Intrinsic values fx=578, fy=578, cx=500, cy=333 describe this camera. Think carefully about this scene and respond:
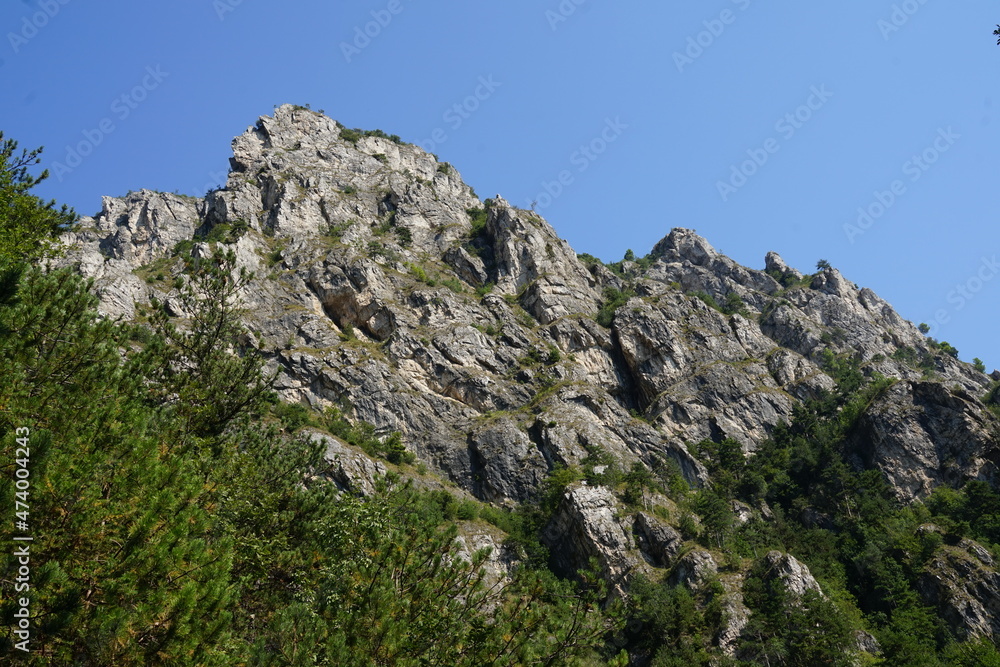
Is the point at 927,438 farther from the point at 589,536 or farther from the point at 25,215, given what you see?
the point at 25,215

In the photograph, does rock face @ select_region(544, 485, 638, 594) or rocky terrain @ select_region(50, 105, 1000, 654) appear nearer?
rock face @ select_region(544, 485, 638, 594)

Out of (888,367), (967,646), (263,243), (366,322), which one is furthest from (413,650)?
(888,367)

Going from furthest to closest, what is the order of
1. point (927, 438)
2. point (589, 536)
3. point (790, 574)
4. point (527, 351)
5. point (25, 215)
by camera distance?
1. point (527, 351)
2. point (927, 438)
3. point (589, 536)
4. point (790, 574)
5. point (25, 215)

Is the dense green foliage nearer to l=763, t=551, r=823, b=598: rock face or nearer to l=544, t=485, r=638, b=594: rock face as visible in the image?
l=544, t=485, r=638, b=594: rock face

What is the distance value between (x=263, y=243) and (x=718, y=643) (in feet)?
234

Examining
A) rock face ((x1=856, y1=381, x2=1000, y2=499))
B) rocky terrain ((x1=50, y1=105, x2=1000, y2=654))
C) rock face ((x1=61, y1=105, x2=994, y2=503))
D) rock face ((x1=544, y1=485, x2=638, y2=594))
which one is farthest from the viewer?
rock face ((x1=61, y1=105, x2=994, y2=503))

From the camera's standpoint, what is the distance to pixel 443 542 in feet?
41.8

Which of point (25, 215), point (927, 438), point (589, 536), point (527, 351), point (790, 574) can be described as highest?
point (927, 438)

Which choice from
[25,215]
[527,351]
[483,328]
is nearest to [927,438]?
[527,351]

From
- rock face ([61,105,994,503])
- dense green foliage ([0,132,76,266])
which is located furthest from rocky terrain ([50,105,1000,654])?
dense green foliage ([0,132,76,266])

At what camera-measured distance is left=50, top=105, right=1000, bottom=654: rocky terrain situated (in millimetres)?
50688

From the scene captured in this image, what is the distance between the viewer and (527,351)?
7425cm

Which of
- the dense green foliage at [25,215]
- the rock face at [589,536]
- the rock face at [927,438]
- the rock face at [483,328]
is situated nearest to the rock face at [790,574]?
the rock face at [589,536]

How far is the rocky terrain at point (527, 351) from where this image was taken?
50688mm
